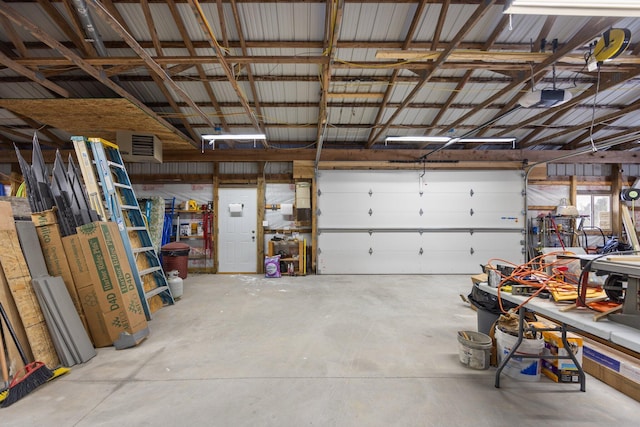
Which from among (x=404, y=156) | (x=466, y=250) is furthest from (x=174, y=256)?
(x=466, y=250)

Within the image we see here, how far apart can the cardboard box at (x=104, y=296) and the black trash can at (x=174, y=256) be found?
2970mm

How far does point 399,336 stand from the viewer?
320 centimetres

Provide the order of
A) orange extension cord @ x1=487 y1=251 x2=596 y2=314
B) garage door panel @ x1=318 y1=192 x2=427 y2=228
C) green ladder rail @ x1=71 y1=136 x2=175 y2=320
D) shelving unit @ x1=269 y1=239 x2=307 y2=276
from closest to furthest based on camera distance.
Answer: orange extension cord @ x1=487 y1=251 x2=596 y2=314
green ladder rail @ x1=71 y1=136 x2=175 y2=320
shelving unit @ x1=269 y1=239 x2=307 y2=276
garage door panel @ x1=318 y1=192 x2=427 y2=228

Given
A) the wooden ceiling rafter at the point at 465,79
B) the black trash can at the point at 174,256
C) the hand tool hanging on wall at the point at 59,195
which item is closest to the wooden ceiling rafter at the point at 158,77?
the hand tool hanging on wall at the point at 59,195

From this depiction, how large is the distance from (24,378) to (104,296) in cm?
88

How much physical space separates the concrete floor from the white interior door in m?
3.12

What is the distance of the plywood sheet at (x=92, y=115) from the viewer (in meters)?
4.09

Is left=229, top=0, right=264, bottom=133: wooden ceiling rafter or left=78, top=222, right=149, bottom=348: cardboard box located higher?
left=229, top=0, right=264, bottom=133: wooden ceiling rafter

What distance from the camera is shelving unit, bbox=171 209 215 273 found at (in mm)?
6949

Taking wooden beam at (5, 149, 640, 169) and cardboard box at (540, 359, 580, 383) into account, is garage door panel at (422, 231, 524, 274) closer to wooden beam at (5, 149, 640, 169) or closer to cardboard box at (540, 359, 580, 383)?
wooden beam at (5, 149, 640, 169)

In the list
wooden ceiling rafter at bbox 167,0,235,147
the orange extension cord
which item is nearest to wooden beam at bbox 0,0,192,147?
wooden ceiling rafter at bbox 167,0,235,147

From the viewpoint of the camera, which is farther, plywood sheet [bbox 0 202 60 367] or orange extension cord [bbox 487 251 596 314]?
plywood sheet [bbox 0 202 60 367]

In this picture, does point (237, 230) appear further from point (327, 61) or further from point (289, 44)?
point (327, 61)

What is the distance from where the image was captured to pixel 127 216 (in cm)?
416
